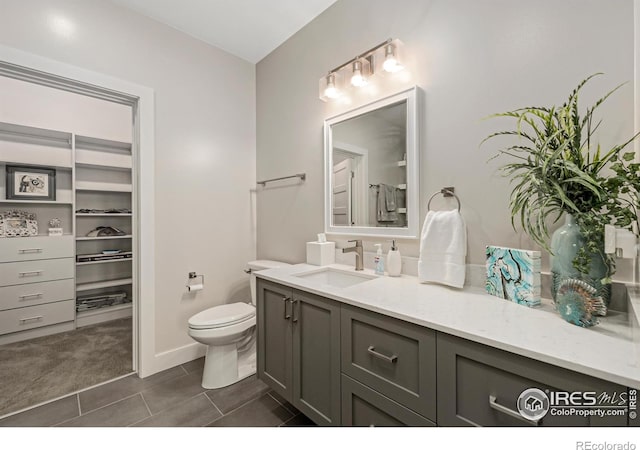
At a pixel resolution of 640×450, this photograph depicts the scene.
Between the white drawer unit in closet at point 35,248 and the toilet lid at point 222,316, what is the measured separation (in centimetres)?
194

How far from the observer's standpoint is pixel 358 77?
163 centimetres

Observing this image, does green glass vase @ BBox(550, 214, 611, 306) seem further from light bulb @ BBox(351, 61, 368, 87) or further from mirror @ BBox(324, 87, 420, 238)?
light bulb @ BBox(351, 61, 368, 87)

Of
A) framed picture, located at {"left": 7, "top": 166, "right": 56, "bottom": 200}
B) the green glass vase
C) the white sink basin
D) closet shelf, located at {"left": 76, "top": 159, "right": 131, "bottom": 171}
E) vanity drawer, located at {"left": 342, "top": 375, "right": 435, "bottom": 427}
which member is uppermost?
closet shelf, located at {"left": 76, "top": 159, "right": 131, "bottom": 171}

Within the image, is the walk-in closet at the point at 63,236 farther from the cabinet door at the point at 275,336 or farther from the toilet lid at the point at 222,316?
the cabinet door at the point at 275,336

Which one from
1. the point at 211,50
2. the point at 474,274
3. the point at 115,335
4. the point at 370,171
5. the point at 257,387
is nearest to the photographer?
the point at 474,274

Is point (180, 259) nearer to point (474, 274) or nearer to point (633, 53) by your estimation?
point (474, 274)

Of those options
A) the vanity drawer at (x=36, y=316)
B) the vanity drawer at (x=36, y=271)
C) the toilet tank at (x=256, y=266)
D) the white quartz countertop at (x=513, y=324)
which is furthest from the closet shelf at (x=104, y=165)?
the white quartz countertop at (x=513, y=324)

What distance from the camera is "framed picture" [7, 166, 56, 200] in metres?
2.58

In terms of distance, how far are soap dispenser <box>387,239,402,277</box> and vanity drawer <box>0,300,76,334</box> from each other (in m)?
3.24

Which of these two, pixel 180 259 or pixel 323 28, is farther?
pixel 180 259

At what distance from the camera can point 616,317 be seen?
0.87 m

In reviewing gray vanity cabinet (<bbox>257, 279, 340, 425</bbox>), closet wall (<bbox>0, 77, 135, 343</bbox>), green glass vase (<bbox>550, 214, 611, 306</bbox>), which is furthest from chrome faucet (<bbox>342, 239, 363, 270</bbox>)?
closet wall (<bbox>0, 77, 135, 343</bbox>)
